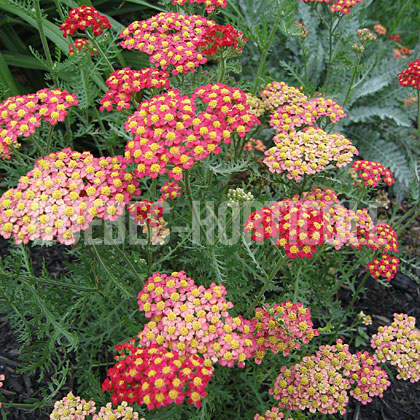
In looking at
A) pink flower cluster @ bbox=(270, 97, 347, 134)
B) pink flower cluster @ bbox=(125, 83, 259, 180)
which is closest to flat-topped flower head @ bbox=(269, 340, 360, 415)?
pink flower cluster @ bbox=(125, 83, 259, 180)

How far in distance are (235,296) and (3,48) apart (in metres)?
3.25

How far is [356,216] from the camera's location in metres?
2.07

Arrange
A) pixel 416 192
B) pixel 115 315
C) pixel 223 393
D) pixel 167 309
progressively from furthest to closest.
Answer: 1. pixel 416 192
2. pixel 115 315
3. pixel 223 393
4. pixel 167 309

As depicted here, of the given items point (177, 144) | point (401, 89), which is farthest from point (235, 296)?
point (401, 89)

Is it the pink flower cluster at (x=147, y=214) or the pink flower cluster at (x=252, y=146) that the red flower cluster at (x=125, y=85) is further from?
the pink flower cluster at (x=252, y=146)

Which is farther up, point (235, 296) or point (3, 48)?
point (3, 48)

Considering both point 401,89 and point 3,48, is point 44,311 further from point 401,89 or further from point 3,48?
point 401,89

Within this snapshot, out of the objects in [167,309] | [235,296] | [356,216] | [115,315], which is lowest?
[115,315]

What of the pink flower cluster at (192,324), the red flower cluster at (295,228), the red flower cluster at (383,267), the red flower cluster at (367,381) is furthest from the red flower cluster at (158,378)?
the red flower cluster at (383,267)

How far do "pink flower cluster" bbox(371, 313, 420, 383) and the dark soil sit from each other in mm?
619

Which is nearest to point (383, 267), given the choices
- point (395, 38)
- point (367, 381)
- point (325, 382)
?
point (367, 381)

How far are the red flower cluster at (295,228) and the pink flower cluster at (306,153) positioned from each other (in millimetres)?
267

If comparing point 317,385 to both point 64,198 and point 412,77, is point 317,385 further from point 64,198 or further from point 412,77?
point 412,77

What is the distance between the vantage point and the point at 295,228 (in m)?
1.56
